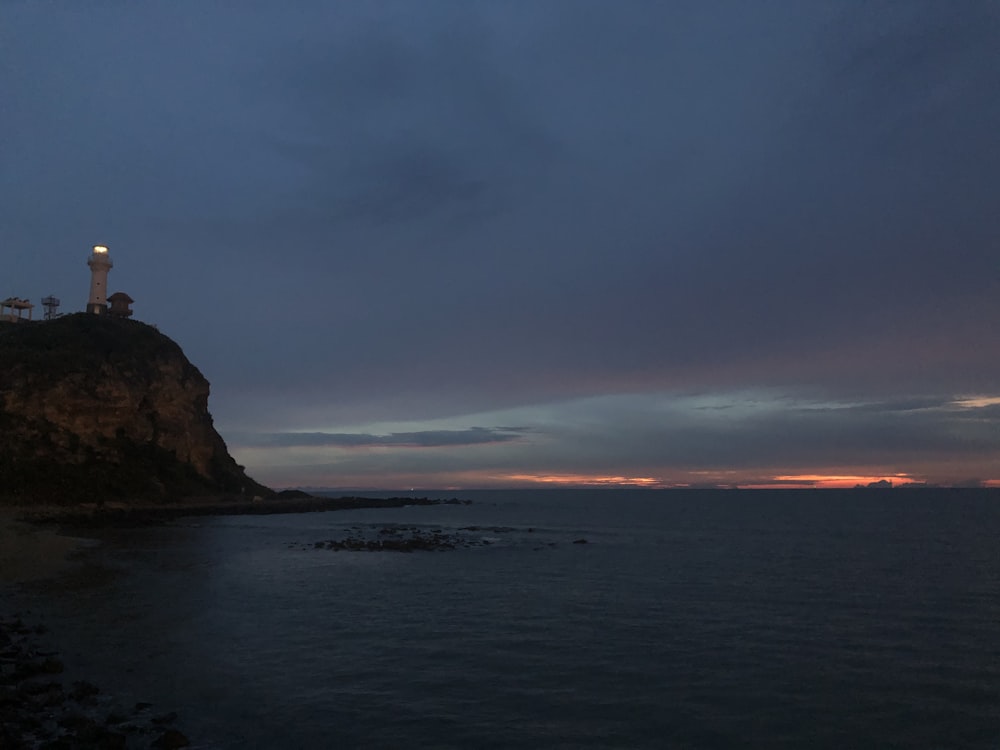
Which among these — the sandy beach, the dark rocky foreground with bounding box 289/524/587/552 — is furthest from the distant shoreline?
the dark rocky foreground with bounding box 289/524/587/552

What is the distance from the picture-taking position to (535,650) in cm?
2156

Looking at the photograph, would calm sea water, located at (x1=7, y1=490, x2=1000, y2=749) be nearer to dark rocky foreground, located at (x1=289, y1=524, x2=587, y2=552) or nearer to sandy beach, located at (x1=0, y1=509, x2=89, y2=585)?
sandy beach, located at (x1=0, y1=509, x2=89, y2=585)

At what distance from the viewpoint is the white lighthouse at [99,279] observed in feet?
331

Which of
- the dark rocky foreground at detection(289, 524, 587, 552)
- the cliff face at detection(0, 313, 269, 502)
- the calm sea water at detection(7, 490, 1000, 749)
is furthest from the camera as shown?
the cliff face at detection(0, 313, 269, 502)

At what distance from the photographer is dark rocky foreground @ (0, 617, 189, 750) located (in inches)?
492

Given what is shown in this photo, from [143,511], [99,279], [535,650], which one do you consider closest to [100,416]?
[143,511]

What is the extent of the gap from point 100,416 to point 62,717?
7823 cm

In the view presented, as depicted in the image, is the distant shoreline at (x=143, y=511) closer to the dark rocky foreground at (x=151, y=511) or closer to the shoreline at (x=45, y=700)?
the dark rocky foreground at (x=151, y=511)

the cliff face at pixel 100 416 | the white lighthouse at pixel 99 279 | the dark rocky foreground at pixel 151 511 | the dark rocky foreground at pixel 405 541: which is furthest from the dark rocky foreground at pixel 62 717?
the white lighthouse at pixel 99 279

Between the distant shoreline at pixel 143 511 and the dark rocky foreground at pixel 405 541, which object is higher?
the distant shoreline at pixel 143 511

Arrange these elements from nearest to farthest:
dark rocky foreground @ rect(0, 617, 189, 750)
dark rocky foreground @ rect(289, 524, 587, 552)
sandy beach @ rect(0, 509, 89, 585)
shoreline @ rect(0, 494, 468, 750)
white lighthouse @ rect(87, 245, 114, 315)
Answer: dark rocky foreground @ rect(0, 617, 189, 750) → shoreline @ rect(0, 494, 468, 750) → sandy beach @ rect(0, 509, 89, 585) → dark rocky foreground @ rect(289, 524, 587, 552) → white lighthouse @ rect(87, 245, 114, 315)

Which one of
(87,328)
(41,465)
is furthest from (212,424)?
(41,465)

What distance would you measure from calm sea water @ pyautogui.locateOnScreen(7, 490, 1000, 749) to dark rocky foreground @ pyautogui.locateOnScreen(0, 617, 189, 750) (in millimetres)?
685

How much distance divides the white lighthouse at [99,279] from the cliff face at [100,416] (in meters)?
7.73
